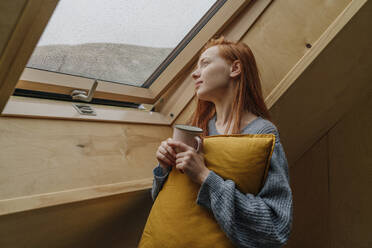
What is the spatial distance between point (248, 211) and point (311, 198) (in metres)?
1.59

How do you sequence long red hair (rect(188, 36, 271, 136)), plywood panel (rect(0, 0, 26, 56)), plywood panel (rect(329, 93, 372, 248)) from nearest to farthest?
plywood panel (rect(0, 0, 26, 56)), long red hair (rect(188, 36, 271, 136)), plywood panel (rect(329, 93, 372, 248))

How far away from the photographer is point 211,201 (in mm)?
760

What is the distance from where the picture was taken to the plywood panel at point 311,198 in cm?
202

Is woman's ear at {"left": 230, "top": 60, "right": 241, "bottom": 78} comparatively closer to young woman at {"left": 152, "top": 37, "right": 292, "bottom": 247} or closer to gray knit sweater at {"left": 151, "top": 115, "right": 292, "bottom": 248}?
young woman at {"left": 152, "top": 37, "right": 292, "bottom": 247}

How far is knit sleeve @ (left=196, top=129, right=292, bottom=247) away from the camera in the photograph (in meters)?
0.73

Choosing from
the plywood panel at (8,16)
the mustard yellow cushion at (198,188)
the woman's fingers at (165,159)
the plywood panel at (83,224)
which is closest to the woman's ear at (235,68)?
the mustard yellow cushion at (198,188)

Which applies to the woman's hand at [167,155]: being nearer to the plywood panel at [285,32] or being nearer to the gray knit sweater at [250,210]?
the gray knit sweater at [250,210]

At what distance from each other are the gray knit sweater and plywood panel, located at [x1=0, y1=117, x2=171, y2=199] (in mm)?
400

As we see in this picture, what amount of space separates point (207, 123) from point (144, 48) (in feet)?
1.79

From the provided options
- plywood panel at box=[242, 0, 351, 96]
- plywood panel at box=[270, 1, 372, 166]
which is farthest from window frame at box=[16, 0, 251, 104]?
plywood panel at box=[270, 1, 372, 166]

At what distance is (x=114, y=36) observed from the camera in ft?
4.13

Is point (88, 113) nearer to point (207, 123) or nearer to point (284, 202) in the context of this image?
point (207, 123)

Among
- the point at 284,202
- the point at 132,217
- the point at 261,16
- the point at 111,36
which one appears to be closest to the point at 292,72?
the point at 261,16

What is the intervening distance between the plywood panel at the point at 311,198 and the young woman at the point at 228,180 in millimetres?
1254
